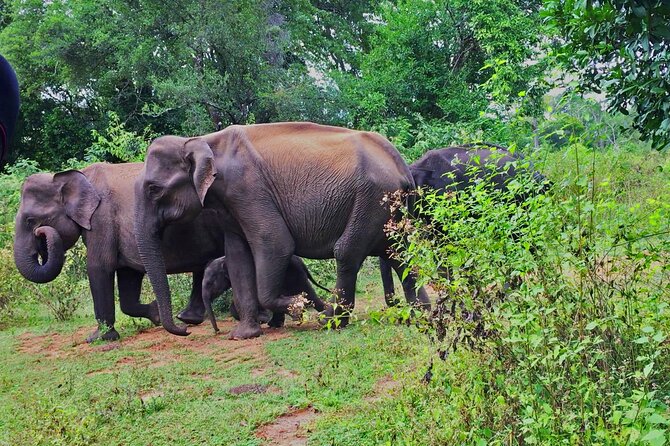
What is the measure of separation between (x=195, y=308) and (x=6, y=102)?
7351mm

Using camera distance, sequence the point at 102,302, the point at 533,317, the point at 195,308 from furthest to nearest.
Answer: the point at 195,308 → the point at 102,302 → the point at 533,317

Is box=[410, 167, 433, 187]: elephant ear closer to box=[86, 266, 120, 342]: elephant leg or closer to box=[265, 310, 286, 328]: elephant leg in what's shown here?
box=[265, 310, 286, 328]: elephant leg

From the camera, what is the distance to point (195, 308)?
32.0 feet

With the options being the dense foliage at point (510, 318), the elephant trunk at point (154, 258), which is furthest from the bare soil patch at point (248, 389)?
the elephant trunk at point (154, 258)

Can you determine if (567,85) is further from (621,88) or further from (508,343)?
(508,343)

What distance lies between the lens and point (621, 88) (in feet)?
14.4

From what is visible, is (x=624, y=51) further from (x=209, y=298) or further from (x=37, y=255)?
(x=37, y=255)

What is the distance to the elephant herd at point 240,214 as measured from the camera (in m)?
8.30

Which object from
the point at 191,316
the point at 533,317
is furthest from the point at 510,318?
the point at 191,316

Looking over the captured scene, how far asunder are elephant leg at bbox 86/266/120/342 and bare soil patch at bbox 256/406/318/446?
4356 mm

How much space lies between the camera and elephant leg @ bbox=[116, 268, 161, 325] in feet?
31.7

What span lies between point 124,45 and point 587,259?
708 inches

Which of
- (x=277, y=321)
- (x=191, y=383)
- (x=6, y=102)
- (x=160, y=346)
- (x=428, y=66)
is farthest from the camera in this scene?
(x=428, y=66)

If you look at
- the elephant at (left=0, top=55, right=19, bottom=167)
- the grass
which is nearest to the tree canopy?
the grass
